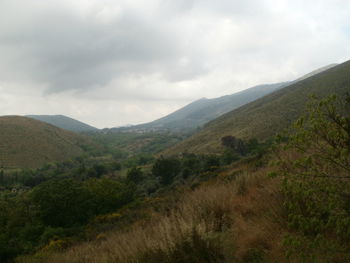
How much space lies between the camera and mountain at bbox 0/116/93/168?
98.6 m

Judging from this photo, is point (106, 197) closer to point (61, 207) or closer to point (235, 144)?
point (61, 207)

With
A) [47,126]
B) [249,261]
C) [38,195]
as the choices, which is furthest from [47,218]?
[47,126]

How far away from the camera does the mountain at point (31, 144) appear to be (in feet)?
324

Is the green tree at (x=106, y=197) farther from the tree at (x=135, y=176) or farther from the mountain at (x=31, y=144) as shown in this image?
the mountain at (x=31, y=144)

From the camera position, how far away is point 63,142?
132 m

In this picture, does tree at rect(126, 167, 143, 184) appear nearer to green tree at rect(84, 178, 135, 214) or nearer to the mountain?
green tree at rect(84, 178, 135, 214)

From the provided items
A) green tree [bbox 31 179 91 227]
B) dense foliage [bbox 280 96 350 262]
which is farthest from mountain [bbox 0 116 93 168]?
dense foliage [bbox 280 96 350 262]

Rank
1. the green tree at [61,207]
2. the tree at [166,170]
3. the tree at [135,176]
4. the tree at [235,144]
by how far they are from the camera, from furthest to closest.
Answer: the tree at [235,144], the tree at [135,176], the tree at [166,170], the green tree at [61,207]

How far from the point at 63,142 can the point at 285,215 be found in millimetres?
142146

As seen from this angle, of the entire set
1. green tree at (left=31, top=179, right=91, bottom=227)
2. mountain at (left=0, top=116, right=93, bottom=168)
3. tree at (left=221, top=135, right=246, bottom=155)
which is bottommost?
tree at (left=221, top=135, right=246, bottom=155)

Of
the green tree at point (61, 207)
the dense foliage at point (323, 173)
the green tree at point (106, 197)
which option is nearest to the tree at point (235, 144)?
the green tree at point (106, 197)

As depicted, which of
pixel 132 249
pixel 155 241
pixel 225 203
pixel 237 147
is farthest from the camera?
pixel 237 147

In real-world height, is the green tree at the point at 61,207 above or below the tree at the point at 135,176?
above

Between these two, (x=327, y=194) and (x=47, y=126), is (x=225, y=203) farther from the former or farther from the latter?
(x=47, y=126)
